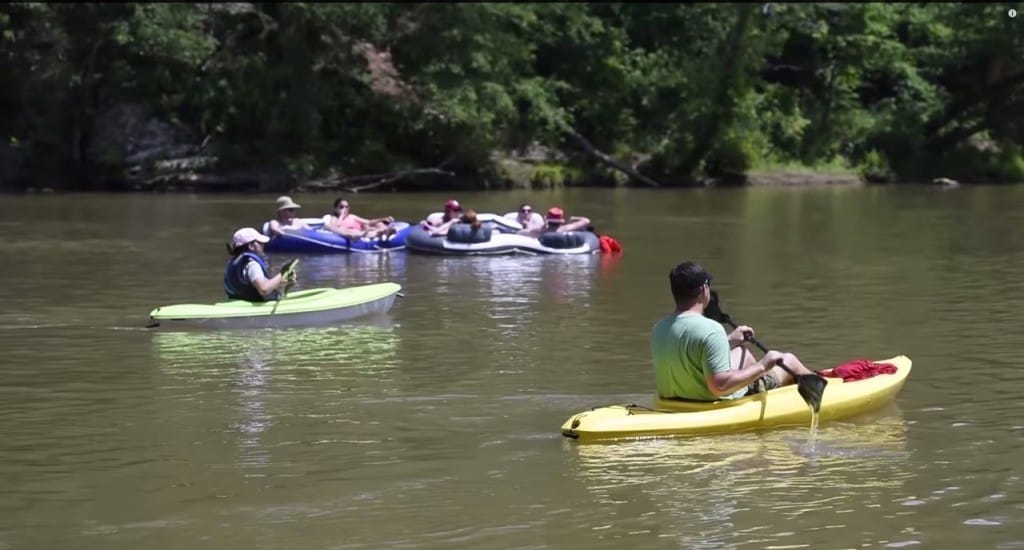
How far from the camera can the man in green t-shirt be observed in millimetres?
8211

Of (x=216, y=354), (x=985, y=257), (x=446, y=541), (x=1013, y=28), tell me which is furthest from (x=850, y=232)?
(x=1013, y=28)

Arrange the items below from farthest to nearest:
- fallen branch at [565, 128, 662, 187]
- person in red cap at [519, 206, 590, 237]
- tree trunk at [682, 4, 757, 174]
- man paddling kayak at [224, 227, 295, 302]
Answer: tree trunk at [682, 4, 757, 174]
fallen branch at [565, 128, 662, 187]
person in red cap at [519, 206, 590, 237]
man paddling kayak at [224, 227, 295, 302]

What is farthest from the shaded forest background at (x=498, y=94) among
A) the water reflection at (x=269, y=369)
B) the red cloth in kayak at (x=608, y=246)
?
the water reflection at (x=269, y=369)

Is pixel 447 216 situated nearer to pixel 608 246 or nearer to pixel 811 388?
pixel 608 246

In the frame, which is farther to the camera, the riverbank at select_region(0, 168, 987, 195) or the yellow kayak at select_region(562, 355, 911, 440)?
the riverbank at select_region(0, 168, 987, 195)

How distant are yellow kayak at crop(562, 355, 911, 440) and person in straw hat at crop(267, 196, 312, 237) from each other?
439 inches

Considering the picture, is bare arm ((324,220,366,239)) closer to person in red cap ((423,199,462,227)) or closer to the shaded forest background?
person in red cap ((423,199,462,227))

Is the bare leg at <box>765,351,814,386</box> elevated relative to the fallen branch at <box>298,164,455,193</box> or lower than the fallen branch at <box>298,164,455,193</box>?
elevated

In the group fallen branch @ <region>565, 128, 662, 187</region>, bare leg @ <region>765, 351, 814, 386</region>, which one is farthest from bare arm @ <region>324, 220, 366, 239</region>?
fallen branch @ <region>565, 128, 662, 187</region>

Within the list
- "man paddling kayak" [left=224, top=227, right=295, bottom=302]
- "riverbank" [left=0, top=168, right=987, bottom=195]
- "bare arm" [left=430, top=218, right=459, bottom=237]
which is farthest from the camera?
"riverbank" [left=0, top=168, right=987, bottom=195]

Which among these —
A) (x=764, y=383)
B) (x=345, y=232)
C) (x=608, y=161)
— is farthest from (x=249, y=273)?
(x=608, y=161)

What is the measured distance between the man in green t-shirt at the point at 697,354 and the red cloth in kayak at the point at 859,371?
702 mm

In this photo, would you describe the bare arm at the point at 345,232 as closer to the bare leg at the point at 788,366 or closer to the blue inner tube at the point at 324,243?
the blue inner tube at the point at 324,243

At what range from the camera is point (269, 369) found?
36.4ft
